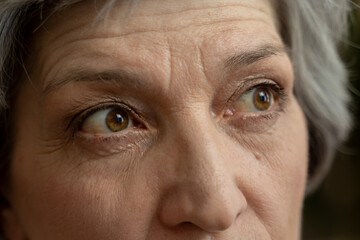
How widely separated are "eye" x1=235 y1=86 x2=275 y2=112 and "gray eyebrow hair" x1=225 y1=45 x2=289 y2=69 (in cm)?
14

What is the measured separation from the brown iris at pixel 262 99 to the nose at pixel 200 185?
320 mm

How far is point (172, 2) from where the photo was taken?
1.54 meters

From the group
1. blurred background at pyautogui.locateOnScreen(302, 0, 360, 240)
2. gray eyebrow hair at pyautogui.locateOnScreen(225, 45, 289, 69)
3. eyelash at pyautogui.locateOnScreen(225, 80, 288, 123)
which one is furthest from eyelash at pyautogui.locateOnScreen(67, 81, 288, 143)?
blurred background at pyautogui.locateOnScreen(302, 0, 360, 240)

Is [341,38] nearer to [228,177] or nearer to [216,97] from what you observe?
[216,97]

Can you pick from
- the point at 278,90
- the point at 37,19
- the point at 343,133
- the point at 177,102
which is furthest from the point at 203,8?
the point at 343,133

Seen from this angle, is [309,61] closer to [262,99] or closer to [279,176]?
[262,99]

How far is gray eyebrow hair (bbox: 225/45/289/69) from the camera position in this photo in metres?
1.55

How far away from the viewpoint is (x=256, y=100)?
1740mm

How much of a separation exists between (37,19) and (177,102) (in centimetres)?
57

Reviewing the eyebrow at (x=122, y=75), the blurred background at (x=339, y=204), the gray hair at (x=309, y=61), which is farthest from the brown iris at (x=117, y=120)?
the blurred background at (x=339, y=204)

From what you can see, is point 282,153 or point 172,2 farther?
point 282,153

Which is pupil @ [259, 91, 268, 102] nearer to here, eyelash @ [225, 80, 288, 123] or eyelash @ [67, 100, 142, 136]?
eyelash @ [225, 80, 288, 123]

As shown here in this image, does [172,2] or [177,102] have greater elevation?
[172,2]

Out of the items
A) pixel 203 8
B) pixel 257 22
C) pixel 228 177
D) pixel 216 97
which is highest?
pixel 203 8
